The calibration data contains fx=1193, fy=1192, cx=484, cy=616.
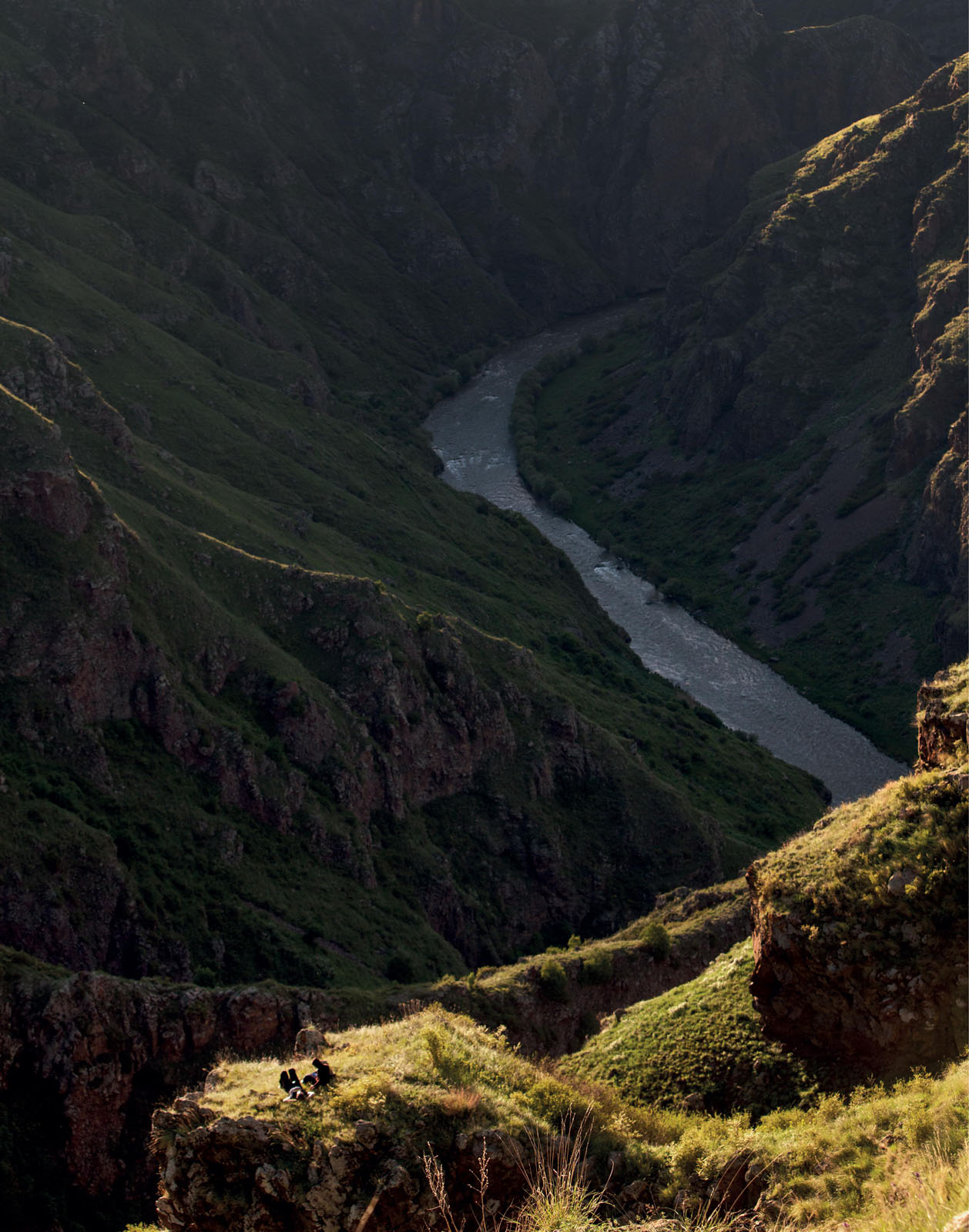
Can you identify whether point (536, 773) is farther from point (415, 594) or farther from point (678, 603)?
point (678, 603)

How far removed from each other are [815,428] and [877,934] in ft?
415

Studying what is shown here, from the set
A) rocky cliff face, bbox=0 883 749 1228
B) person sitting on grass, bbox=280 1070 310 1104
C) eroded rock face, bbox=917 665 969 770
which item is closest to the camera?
person sitting on grass, bbox=280 1070 310 1104

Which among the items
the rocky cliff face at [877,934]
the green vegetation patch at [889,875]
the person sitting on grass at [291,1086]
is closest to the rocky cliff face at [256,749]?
the person sitting on grass at [291,1086]

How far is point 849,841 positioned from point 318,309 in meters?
164

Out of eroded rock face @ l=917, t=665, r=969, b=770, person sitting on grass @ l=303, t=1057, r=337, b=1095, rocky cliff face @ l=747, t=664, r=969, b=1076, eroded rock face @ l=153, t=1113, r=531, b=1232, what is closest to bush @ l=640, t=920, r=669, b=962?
rocky cliff face @ l=747, t=664, r=969, b=1076

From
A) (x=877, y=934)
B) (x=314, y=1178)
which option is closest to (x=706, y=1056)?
(x=877, y=934)

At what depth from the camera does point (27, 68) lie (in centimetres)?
15000

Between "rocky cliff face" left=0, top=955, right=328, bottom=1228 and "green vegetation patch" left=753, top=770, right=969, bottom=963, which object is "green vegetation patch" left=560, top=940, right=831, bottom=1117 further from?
"rocky cliff face" left=0, top=955, right=328, bottom=1228

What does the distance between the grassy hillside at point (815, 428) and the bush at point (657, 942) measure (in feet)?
203

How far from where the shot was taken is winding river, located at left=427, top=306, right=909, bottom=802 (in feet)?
334

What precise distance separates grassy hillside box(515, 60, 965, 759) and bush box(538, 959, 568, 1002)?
65.3 m

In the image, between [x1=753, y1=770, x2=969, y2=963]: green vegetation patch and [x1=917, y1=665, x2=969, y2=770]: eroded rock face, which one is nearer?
[x1=753, y1=770, x2=969, y2=963]: green vegetation patch

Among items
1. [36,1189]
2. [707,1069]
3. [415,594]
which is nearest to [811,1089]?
[707,1069]

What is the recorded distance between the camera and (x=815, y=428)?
474 ft
